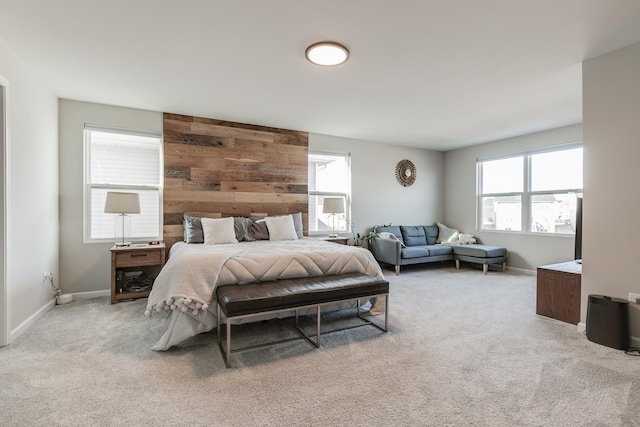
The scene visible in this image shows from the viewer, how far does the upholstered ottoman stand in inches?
213

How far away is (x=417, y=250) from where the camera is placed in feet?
18.2

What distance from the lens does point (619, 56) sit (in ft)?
8.64

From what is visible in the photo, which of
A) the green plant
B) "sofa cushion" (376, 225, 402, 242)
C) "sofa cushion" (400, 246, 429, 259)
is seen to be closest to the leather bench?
"sofa cushion" (400, 246, 429, 259)

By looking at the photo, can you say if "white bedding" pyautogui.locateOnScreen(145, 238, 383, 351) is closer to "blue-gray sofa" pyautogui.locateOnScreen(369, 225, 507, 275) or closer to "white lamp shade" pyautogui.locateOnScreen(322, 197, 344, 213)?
"white lamp shade" pyautogui.locateOnScreen(322, 197, 344, 213)

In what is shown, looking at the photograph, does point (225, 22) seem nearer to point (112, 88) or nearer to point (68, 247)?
point (112, 88)

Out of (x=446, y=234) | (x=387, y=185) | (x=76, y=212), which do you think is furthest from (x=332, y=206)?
(x=76, y=212)

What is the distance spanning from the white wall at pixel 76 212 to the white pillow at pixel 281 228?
208 centimetres

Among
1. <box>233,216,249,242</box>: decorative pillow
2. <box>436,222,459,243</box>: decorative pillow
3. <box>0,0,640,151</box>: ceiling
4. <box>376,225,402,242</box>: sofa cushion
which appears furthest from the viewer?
<box>436,222,459,243</box>: decorative pillow

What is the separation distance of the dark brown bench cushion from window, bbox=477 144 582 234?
4.03 meters

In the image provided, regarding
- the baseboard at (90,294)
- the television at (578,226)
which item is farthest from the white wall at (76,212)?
the television at (578,226)

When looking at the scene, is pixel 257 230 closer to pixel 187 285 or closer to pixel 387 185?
pixel 187 285

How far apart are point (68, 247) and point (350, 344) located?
365cm

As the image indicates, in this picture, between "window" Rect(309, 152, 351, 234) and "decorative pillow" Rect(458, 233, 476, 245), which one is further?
"decorative pillow" Rect(458, 233, 476, 245)

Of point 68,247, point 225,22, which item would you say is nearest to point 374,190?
point 225,22
